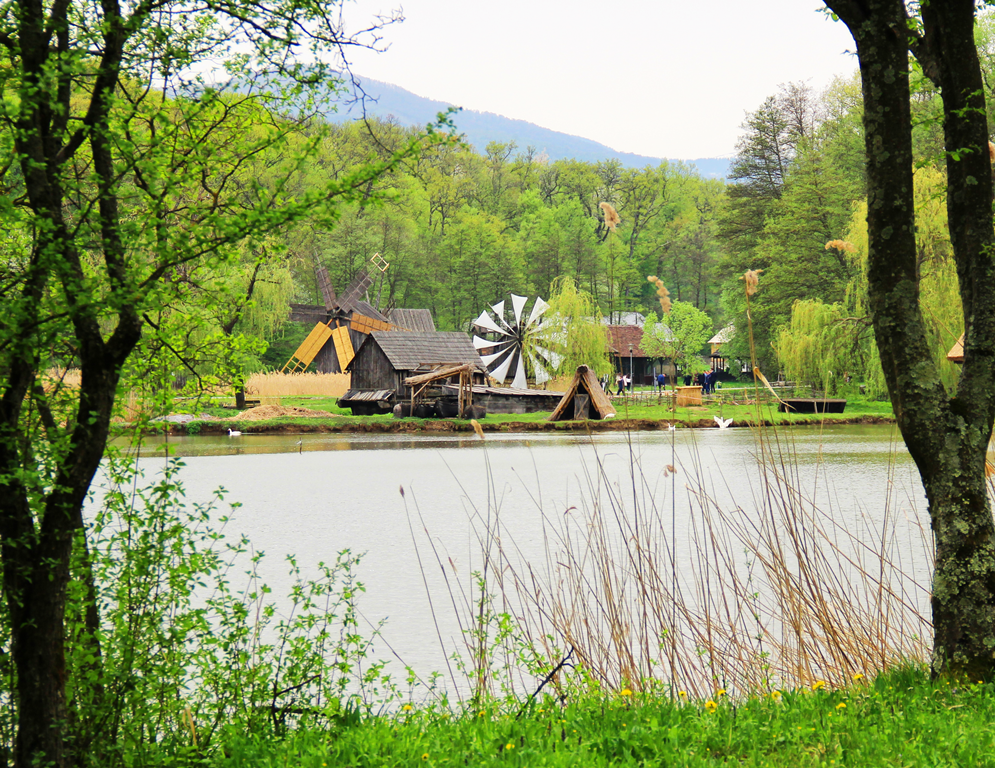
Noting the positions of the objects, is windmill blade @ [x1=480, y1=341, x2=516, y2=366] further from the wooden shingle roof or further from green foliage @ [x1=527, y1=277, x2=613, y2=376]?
the wooden shingle roof

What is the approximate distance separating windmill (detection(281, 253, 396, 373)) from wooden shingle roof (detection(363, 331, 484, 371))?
8.82 meters

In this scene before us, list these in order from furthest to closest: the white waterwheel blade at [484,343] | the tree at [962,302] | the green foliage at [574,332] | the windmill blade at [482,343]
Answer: the windmill blade at [482,343] → the white waterwheel blade at [484,343] → the green foliage at [574,332] → the tree at [962,302]

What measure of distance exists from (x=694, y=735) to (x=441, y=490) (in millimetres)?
11082

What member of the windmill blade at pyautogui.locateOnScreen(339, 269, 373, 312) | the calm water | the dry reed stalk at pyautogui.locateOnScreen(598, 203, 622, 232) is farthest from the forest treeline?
the dry reed stalk at pyautogui.locateOnScreen(598, 203, 622, 232)

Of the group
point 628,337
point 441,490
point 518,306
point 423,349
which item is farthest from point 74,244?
point 628,337

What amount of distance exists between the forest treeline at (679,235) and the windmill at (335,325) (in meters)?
1.66

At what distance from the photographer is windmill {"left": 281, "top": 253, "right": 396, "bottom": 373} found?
47875 mm

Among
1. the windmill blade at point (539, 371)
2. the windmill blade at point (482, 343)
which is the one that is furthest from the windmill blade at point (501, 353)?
the windmill blade at point (539, 371)

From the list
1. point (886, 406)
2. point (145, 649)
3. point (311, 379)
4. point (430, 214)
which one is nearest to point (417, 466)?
point (145, 649)

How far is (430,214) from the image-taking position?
236 feet

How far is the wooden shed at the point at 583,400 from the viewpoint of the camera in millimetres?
29406

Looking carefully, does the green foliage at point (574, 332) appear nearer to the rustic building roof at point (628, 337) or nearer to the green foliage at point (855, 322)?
the green foliage at point (855, 322)

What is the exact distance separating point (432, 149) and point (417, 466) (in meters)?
15.4

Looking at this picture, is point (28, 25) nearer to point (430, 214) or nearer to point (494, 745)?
point (494, 745)
